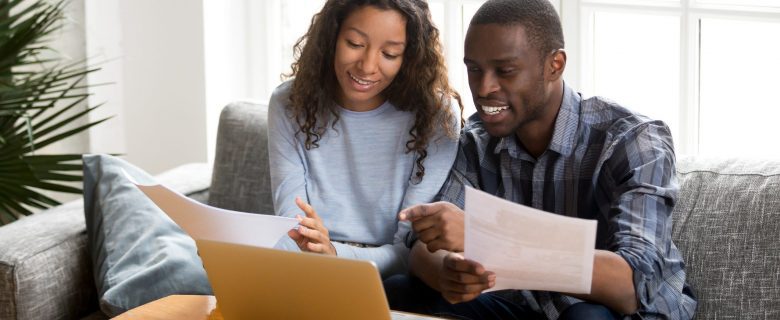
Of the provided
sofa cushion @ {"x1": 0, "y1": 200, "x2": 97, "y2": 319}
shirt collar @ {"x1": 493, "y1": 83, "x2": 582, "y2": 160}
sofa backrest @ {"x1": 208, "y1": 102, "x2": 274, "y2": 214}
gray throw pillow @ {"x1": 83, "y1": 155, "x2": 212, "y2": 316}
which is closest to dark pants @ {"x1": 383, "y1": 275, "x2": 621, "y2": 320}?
shirt collar @ {"x1": 493, "y1": 83, "x2": 582, "y2": 160}

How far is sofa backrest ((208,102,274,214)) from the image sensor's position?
266cm

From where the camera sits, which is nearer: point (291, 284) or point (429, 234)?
point (291, 284)

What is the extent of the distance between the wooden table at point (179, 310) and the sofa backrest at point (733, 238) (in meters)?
1.01

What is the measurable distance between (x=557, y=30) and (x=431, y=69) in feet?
1.14

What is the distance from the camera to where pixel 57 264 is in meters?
2.28

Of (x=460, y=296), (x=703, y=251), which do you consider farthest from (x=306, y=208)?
(x=703, y=251)

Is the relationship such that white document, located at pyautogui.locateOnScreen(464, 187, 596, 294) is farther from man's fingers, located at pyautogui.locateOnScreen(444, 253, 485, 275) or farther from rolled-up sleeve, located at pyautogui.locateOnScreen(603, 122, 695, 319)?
rolled-up sleeve, located at pyautogui.locateOnScreen(603, 122, 695, 319)

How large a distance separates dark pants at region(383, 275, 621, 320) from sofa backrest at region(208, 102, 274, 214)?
1.99ft

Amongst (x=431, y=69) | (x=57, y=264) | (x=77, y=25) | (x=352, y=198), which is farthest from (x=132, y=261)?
(x=77, y=25)

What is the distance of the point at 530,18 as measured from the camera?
79.7 inches

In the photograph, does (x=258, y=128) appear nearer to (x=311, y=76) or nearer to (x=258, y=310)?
(x=311, y=76)

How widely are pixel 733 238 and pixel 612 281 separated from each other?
1.60ft

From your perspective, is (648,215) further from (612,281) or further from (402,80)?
(402,80)

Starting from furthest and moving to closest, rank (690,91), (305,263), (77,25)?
(77,25) → (690,91) → (305,263)
